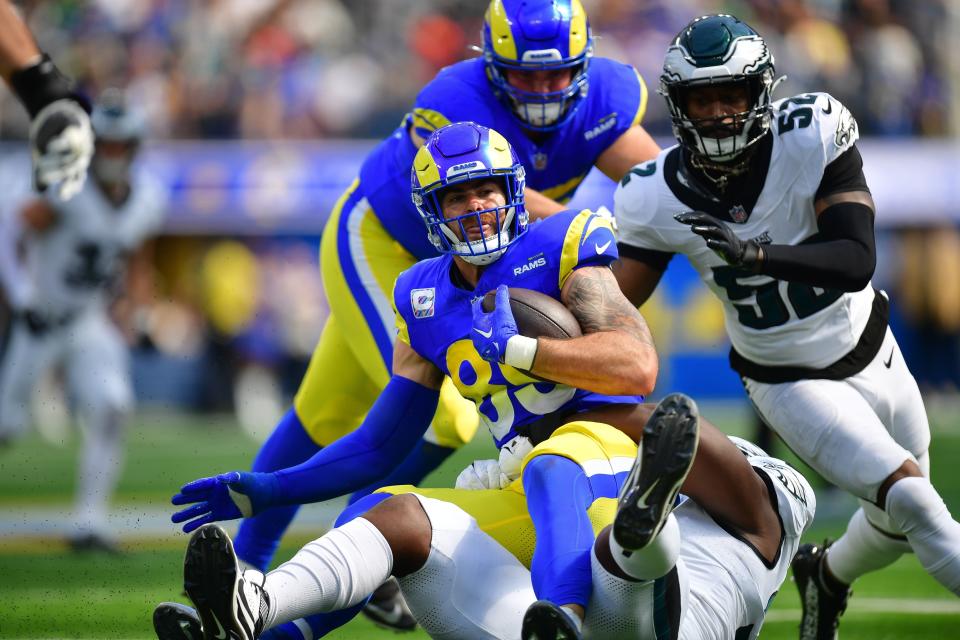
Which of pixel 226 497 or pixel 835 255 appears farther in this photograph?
pixel 835 255

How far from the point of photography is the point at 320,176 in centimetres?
1388

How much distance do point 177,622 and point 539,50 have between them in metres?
2.34

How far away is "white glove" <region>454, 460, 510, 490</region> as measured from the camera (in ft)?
12.4

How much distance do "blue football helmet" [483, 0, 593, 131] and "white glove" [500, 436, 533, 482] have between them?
146 cm

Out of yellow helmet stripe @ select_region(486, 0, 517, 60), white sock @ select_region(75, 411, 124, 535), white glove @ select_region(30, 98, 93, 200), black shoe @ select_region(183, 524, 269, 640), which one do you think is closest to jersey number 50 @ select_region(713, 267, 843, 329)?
yellow helmet stripe @ select_region(486, 0, 517, 60)

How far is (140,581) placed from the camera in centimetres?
585

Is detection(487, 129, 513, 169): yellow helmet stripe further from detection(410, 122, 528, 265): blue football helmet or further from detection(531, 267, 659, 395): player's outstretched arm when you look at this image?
detection(531, 267, 659, 395): player's outstretched arm

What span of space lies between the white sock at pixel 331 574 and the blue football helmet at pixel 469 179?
0.82 metres

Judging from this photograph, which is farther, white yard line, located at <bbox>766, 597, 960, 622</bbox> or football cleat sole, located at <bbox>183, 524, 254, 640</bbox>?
white yard line, located at <bbox>766, 597, 960, 622</bbox>

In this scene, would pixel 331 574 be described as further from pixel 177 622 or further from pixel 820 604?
pixel 820 604

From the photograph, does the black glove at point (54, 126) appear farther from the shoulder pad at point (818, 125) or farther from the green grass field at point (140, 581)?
the shoulder pad at point (818, 125)

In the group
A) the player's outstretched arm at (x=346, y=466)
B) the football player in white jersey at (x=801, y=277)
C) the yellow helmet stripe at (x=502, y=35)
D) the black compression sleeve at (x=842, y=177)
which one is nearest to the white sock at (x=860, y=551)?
the football player in white jersey at (x=801, y=277)

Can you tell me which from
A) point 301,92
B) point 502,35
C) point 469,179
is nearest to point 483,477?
point 469,179

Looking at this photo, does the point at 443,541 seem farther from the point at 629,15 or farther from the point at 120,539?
the point at 629,15
